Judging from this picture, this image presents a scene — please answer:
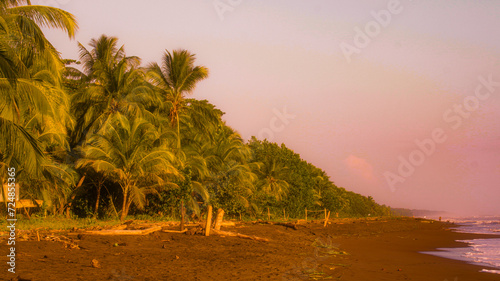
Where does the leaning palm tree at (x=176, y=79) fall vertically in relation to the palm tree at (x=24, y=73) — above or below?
above

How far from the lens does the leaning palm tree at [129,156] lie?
17.9 metres

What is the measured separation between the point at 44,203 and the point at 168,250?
381 inches

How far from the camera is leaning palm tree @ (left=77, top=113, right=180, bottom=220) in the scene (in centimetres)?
1794

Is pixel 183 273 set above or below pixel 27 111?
below

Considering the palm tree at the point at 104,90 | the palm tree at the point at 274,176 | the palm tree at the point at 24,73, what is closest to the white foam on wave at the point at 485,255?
the palm tree at the point at 24,73

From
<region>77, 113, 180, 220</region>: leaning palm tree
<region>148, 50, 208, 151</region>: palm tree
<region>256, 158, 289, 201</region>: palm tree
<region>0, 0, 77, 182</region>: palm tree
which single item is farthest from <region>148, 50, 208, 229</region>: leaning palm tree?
<region>256, 158, 289, 201</region>: palm tree

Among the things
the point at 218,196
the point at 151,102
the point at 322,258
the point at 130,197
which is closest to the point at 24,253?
the point at 322,258

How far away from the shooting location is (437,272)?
33.2 ft

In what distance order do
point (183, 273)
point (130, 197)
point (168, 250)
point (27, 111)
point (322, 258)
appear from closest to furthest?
1. point (183, 273)
2. point (168, 250)
3. point (322, 258)
4. point (27, 111)
5. point (130, 197)

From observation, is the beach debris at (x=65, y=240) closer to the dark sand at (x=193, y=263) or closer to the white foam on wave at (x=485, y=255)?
the dark sand at (x=193, y=263)

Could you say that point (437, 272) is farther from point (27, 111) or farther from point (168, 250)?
point (27, 111)

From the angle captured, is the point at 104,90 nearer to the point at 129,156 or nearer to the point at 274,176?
the point at 129,156

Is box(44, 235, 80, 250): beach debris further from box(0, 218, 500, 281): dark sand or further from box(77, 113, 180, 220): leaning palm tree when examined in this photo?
box(77, 113, 180, 220): leaning palm tree

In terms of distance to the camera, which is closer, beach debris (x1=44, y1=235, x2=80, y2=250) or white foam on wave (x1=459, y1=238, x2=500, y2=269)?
beach debris (x1=44, y1=235, x2=80, y2=250)
